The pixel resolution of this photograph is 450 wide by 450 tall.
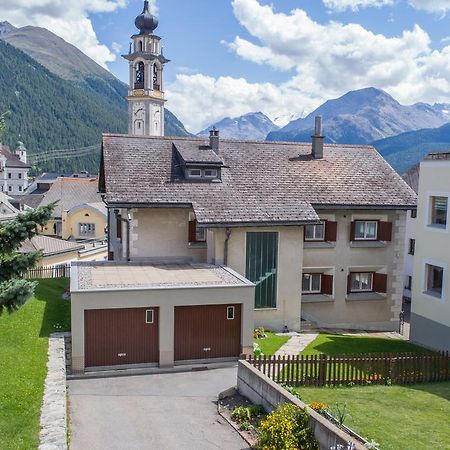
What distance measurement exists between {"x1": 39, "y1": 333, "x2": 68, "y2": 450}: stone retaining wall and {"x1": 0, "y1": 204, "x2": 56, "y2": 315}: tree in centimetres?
275

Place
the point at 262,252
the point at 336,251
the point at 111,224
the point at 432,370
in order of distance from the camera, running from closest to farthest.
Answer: the point at 432,370 → the point at 262,252 → the point at 336,251 → the point at 111,224

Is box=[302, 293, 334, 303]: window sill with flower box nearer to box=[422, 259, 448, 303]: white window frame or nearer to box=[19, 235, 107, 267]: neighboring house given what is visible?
box=[422, 259, 448, 303]: white window frame

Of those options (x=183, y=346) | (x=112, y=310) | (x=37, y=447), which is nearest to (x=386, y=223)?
(x=183, y=346)

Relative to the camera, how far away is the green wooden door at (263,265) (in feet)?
81.6

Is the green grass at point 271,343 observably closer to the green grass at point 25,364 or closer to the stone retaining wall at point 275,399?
the stone retaining wall at point 275,399

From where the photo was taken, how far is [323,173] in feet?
97.0

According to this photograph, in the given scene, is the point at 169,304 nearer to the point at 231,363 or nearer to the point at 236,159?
the point at 231,363

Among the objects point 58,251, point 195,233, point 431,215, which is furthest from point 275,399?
point 58,251

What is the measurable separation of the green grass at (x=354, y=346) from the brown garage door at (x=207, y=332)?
10.3ft

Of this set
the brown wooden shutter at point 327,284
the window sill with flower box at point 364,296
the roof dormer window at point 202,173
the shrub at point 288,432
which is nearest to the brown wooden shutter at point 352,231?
the brown wooden shutter at point 327,284

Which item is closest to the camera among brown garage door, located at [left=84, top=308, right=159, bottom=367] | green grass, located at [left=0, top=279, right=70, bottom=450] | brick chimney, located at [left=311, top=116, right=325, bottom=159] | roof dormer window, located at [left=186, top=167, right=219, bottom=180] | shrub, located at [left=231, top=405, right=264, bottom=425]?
green grass, located at [left=0, top=279, right=70, bottom=450]

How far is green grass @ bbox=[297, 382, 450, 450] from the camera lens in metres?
12.5

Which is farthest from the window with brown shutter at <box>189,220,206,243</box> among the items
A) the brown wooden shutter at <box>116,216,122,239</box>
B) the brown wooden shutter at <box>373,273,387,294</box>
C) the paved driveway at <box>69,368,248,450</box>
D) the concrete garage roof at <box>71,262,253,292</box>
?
the brown wooden shutter at <box>373,273,387,294</box>

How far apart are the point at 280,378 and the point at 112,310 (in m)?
6.23
